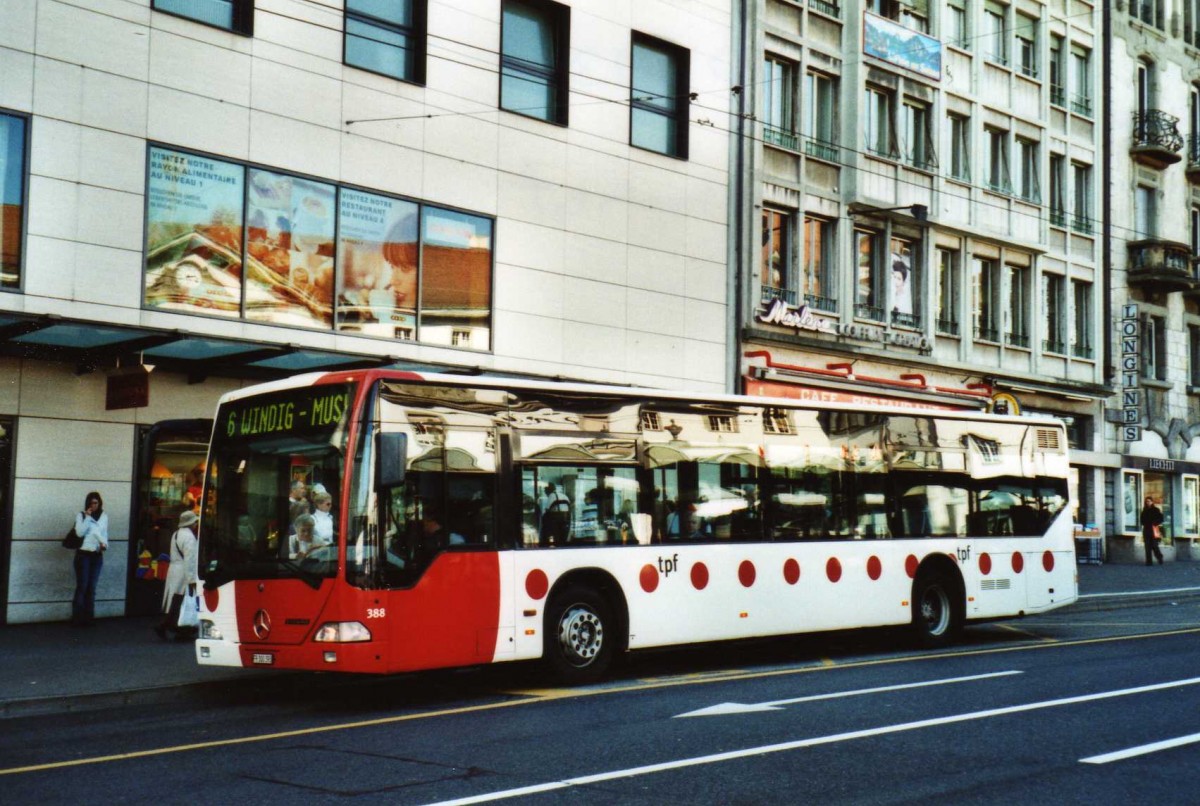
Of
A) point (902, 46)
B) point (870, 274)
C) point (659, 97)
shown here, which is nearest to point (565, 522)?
point (659, 97)

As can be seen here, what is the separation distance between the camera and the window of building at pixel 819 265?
3077cm

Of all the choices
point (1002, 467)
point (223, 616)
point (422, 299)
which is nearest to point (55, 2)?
point (422, 299)

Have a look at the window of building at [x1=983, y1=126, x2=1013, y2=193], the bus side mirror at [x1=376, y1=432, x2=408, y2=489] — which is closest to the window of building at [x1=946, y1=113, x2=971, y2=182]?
the window of building at [x1=983, y1=126, x2=1013, y2=193]

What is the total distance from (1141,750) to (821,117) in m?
24.0

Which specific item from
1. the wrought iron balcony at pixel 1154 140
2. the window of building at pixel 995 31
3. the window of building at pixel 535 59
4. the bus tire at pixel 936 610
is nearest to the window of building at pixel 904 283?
the window of building at pixel 995 31

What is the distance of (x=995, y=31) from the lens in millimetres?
36375

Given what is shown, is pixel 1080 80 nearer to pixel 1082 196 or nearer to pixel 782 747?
pixel 1082 196

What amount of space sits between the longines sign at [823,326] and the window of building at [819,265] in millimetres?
566

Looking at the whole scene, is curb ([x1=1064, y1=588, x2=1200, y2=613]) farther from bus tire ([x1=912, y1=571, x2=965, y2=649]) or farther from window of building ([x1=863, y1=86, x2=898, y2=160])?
window of building ([x1=863, y1=86, x2=898, y2=160])

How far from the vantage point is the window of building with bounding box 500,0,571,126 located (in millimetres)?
24078

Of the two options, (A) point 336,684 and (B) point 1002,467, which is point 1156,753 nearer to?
(A) point 336,684

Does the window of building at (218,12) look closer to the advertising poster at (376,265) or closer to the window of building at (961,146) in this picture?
the advertising poster at (376,265)

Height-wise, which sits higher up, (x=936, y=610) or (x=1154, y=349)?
(x=1154, y=349)

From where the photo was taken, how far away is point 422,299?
22.6 m
